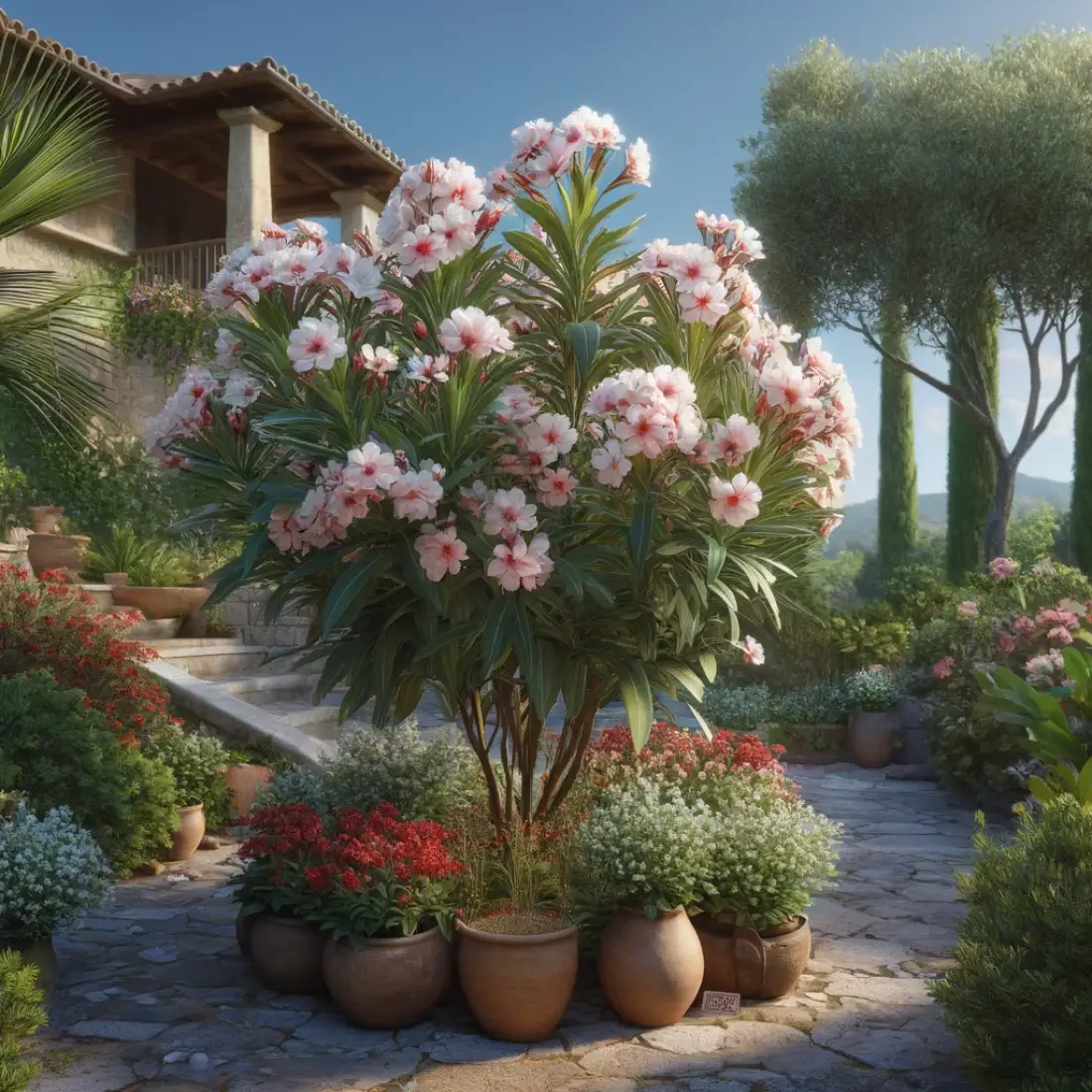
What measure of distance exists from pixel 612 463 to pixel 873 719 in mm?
7926

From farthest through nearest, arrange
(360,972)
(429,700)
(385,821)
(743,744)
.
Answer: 1. (429,700)
2. (743,744)
3. (385,821)
4. (360,972)

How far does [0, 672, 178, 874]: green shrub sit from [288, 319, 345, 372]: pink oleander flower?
2824 mm

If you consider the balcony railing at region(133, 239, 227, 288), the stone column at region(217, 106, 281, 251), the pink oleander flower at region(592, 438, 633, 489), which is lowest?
the pink oleander flower at region(592, 438, 633, 489)

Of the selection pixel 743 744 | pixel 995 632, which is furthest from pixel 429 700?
pixel 743 744

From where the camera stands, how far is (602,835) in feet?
14.4

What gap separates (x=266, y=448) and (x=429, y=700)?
8.71 meters

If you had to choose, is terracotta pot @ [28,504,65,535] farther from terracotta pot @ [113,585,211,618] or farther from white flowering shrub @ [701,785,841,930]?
white flowering shrub @ [701,785,841,930]

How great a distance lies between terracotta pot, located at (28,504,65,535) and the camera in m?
12.7

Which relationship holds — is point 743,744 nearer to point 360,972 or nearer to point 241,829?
point 360,972

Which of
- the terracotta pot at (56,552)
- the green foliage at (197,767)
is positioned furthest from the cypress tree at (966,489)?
the green foliage at (197,767)

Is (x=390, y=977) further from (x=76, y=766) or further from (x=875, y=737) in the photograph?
(x=875, y=737)

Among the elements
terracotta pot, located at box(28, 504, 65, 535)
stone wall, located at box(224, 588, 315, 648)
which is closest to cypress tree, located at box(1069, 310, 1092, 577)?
stone wall, located at box(224, 588, 315, 648)

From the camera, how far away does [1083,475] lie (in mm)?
20500

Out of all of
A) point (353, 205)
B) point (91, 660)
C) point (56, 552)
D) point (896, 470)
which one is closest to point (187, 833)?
point (91, 660)
